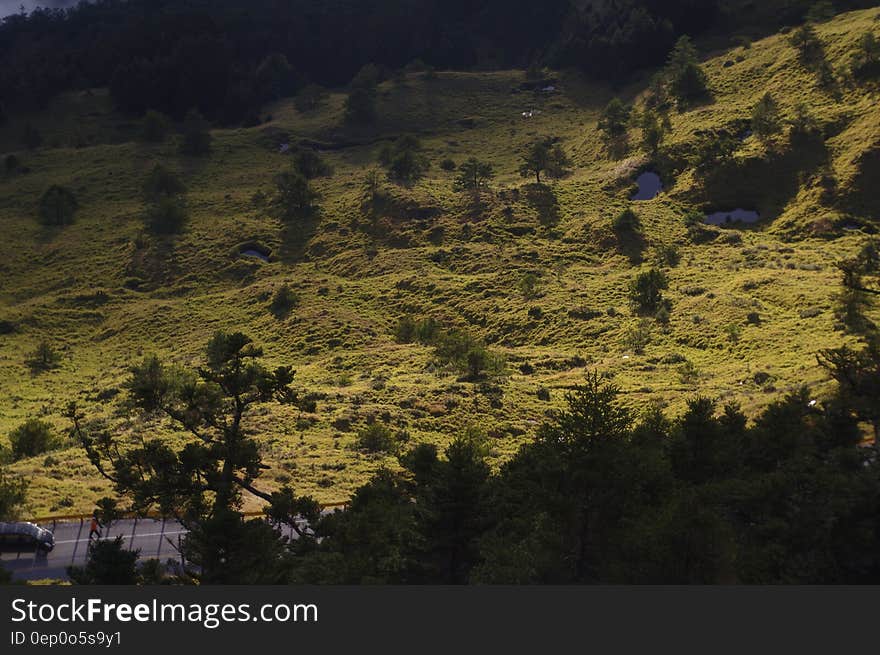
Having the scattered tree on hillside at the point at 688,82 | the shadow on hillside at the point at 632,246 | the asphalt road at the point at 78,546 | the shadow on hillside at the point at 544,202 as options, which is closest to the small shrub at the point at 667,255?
the shadow on hillside at the point at 632,246

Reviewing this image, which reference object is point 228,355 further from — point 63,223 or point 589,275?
point 63,223

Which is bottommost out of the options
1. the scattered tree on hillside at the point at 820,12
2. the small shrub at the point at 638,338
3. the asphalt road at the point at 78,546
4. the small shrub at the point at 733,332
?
the asphalt road at the point at 78,546

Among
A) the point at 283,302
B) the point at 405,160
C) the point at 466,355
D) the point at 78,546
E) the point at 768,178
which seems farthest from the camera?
the point at 405,160

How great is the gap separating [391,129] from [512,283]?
230ft

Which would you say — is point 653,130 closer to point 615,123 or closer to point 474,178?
point 615,123

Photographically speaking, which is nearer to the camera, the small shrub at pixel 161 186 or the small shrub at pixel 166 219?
the small shrub at pixel 166 219

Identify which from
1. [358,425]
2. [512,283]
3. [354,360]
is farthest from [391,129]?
[358,425]

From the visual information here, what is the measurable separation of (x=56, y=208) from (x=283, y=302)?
48186 mm

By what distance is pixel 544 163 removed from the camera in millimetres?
102875

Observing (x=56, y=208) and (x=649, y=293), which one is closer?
(x=649, y=293)

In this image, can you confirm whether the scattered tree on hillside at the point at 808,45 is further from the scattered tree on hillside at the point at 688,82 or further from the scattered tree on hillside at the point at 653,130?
the scattered tree on hillside at the point at 653,130

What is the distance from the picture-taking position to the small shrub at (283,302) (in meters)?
76.9

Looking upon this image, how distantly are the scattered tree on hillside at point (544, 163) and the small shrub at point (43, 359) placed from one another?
6550cm

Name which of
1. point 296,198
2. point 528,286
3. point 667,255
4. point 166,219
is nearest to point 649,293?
point 667,255
